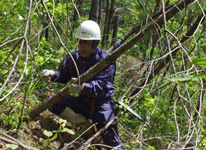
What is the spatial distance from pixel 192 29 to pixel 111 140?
2.38m

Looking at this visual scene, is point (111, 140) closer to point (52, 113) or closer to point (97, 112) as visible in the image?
point (97, 112)

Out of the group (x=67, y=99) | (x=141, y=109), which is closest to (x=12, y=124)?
(x=67, y=99)

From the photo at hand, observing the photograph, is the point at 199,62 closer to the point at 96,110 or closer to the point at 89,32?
the point at 89,32

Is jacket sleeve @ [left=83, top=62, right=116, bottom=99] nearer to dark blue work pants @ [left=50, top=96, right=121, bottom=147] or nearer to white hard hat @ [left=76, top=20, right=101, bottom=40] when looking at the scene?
dark blue work pants @ [left=50, top=96, right=121, bottom=147]

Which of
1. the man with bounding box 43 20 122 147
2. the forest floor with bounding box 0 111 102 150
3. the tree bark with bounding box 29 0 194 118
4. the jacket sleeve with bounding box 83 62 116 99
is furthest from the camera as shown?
the man with bounding box 43 20 122 147

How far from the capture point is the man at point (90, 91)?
10.4 feet

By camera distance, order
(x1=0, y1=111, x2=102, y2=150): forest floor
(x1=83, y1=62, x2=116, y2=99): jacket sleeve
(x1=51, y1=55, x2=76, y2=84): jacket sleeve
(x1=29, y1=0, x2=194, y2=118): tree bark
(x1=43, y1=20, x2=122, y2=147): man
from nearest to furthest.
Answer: (x1=29, y1=0, x2=194, y2=118): tree bark
(x1=0, y1=111, x2=102, y2=150): forest floor
(x1=83, y1=62, x2=116, y2=99): jacket sleeve
(x1=43, y1=20, x2=122, y2=147): man
(x1=51, y1=55, x2=76, y2=84): jacket sleeve

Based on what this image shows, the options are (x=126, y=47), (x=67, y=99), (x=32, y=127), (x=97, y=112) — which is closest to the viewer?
(x=126, y=47)

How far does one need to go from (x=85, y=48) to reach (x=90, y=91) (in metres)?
0.69

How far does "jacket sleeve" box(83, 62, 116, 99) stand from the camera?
3048 mm

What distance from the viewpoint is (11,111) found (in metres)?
2.68

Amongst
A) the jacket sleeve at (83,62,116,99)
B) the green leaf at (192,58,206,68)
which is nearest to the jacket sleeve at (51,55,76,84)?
the jacket sleeve at (83,62,116,99)

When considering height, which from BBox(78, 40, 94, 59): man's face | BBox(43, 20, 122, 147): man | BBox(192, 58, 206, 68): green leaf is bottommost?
BBox(43, 20, 122, 147): man

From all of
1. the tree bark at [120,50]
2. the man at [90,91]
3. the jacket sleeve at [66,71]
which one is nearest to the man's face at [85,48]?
the man at [90,91]
